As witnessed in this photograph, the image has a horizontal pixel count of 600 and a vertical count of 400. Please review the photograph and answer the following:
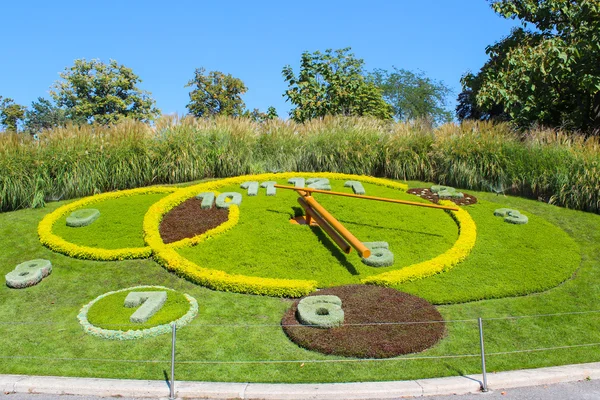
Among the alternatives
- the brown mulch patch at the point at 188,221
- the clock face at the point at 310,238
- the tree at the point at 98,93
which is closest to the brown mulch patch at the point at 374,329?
the clock face at the point at 310,238

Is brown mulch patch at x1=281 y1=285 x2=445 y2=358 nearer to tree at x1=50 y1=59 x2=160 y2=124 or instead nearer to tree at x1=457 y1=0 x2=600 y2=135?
tree at x1=457 y1=0 x2=600 y2=135

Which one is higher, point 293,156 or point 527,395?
point 293,156

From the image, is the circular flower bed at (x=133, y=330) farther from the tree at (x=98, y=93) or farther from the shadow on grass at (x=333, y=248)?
the tree at (x=98, y=93)

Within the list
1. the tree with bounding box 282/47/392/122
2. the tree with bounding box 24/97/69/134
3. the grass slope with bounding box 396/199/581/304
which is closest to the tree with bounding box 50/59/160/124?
the tree with bounding box 24/97/69/134

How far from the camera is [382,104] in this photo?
4353cm

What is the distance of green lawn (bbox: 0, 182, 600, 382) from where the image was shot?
816 cm

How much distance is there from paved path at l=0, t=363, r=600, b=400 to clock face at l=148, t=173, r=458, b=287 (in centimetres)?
342

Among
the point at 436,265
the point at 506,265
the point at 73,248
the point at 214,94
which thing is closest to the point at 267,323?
the point at 436,265

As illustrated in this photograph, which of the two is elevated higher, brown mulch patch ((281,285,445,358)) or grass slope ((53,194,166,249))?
grass slope ((53,194,166,249))

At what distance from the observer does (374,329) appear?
8.84m

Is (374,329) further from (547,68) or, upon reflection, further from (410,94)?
(410,94)

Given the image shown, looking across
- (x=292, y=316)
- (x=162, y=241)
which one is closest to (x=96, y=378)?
(x=292, y=316)

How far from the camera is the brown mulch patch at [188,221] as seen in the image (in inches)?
513

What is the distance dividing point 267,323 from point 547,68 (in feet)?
49.8
